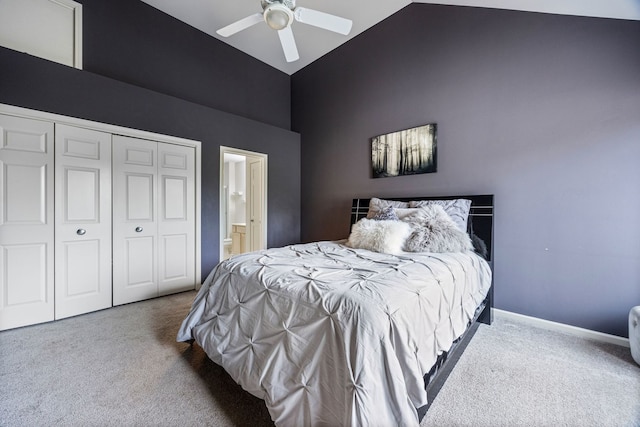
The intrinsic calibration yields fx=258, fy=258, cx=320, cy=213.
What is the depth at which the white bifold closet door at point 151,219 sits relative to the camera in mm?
2898

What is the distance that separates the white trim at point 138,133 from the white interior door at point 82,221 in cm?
6

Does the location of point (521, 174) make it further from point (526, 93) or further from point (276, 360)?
point (276, 360)

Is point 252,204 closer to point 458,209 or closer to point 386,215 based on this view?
point 386,215

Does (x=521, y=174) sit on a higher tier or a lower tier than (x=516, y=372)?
higher

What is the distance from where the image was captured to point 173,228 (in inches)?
130

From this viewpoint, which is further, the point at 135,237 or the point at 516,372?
the point at 135,237

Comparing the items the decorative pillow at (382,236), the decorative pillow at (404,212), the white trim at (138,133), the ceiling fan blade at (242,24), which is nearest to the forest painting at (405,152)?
the decorative pillow at (404,212)

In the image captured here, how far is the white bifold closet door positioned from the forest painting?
251 centimetres

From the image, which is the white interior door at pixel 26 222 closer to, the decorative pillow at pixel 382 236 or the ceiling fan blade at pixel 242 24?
the ceiling fan blade at pixel 242 24

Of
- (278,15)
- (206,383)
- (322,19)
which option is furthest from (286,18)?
(206,383)

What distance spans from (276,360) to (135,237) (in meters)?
2.64

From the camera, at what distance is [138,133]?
2.98 meters

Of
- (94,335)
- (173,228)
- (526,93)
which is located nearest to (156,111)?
(173,228)

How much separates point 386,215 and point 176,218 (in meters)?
2.62
